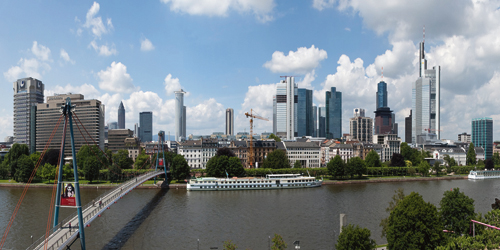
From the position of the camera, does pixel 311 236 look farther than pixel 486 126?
No

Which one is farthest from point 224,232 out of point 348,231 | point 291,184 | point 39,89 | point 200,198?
point 39,89

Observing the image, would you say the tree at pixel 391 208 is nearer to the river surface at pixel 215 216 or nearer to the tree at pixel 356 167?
the river surface at pixel 215 216

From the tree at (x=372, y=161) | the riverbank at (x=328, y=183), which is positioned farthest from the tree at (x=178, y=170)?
the tree at (x=372, y=161)

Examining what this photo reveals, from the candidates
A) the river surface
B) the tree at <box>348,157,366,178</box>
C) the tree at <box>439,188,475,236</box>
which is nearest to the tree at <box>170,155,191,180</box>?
the river surface

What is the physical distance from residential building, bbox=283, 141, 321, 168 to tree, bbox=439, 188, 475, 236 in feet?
265

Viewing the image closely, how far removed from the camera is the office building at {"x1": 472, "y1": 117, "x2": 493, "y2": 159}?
19088 cm

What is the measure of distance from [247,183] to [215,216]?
25114 mm

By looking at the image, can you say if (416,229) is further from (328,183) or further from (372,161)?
(372,161)

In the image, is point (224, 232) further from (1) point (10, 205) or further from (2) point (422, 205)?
(1) point (10, 205)

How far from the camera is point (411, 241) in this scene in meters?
22.8

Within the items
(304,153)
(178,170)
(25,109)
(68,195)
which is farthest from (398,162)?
(25,109)

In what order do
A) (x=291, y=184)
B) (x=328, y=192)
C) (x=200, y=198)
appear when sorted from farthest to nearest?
(x=291, y=184)
(x=328, y=192)
(x=200, y=198)

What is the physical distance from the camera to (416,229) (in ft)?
75.9

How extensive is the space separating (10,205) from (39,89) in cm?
10625
